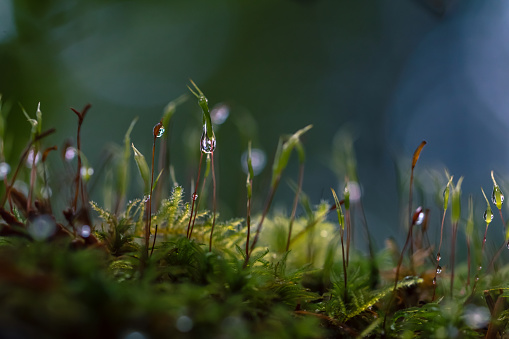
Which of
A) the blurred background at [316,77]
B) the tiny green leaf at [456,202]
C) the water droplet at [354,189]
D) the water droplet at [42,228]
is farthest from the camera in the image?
the blurred background at [316,77]

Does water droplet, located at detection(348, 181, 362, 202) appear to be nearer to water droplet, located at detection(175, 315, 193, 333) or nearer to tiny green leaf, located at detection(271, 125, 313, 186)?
tiny green leaf, located at detection(271, 125, 313, 186)

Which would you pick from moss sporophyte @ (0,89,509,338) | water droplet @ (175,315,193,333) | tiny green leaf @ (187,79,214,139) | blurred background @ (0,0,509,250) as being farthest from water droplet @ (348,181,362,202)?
blurred background @ (0,0,509,250)

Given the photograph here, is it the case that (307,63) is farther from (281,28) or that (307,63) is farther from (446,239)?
(446,239)

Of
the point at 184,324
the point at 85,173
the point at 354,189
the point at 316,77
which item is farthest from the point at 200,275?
the point at 316,77

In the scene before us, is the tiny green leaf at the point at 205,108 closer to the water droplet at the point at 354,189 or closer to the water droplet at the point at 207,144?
the water droplet at the point at 207,144

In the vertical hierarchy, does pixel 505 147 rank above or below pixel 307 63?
below

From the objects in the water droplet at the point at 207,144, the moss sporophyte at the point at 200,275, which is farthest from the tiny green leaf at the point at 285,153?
the water droplet at the point at 207,144

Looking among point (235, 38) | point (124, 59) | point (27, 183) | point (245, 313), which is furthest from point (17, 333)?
point (124, 59)
